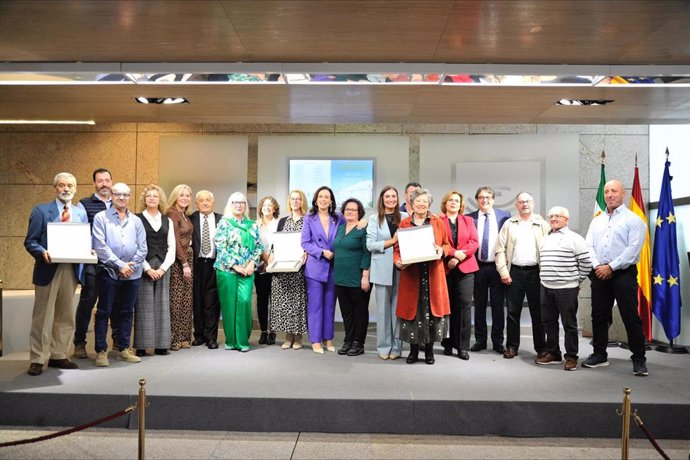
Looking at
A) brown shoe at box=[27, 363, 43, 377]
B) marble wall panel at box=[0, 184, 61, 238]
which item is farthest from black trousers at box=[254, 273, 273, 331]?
marble wall panel at box=[0, 184, 61, 238]

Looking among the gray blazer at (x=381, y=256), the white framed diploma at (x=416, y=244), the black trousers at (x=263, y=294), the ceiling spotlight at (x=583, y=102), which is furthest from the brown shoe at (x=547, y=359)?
the black trousers at (x=263, y=294)

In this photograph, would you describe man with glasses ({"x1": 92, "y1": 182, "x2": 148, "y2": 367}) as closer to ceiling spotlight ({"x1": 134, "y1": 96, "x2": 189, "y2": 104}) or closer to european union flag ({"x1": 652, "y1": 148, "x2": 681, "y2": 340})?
ceiling spotlight ({"x1": 134, "y1": 96, "x2": 189, "y2": 104})

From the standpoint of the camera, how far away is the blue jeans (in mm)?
5074

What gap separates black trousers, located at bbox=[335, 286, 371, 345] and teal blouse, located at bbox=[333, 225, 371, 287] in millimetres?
109

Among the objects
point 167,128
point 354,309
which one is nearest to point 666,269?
point 354,309

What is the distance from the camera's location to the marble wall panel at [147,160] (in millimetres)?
8242

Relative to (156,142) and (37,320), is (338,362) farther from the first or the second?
(156,142)

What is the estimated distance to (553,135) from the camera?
7.75 meters

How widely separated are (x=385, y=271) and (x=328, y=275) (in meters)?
0.62

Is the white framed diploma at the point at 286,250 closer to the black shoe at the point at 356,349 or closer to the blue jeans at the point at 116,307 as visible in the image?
the black shoe at the point at 356,349

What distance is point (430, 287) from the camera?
5.21 meters

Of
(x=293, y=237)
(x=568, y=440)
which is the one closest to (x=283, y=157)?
(x=293, y=237)

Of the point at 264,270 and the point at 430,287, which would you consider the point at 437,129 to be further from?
the point at 430,287

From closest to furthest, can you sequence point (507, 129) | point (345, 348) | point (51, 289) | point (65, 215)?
point (51, 289), point (65, 215), point (345, 348), point (507, 129)
